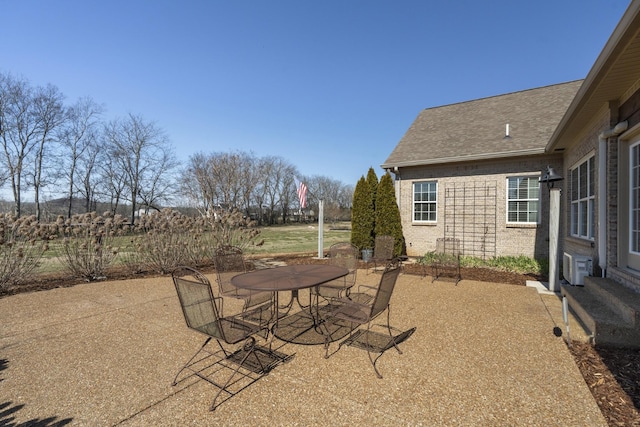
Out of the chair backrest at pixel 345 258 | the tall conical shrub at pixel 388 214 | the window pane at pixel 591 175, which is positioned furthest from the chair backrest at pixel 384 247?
the window pane at pixel 591 175

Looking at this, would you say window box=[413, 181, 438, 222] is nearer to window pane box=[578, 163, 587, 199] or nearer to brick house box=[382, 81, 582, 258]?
brick house box=[382, 81, 582, 258]

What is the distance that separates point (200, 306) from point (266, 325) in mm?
1189

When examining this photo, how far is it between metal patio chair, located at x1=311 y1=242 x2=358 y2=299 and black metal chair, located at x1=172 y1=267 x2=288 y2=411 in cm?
164

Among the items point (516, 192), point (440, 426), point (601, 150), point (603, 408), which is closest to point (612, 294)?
point (603, 408)

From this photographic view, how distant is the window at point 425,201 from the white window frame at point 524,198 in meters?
2.27

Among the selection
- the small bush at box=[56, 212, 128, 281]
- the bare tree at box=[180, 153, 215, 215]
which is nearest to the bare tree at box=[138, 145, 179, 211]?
the bare tree at box=[180, 153, 215, 215]

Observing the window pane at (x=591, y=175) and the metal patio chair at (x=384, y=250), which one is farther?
the metal patio chair at (x=384, y=250)

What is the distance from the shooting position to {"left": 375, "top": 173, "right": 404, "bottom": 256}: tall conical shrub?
11289mm

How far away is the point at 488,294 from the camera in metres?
6.52

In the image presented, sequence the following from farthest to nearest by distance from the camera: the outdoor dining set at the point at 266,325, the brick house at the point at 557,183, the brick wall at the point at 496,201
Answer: the brick wall at the point at 496,201 < the brick house at the point at 557,183 < the outdoor dining set at the point at 266,325

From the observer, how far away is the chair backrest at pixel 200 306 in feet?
9.44

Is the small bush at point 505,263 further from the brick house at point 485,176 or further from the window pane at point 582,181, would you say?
the window pane at point 582,181

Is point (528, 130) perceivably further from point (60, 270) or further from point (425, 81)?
point (60, 270)

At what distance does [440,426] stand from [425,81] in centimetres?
1455
